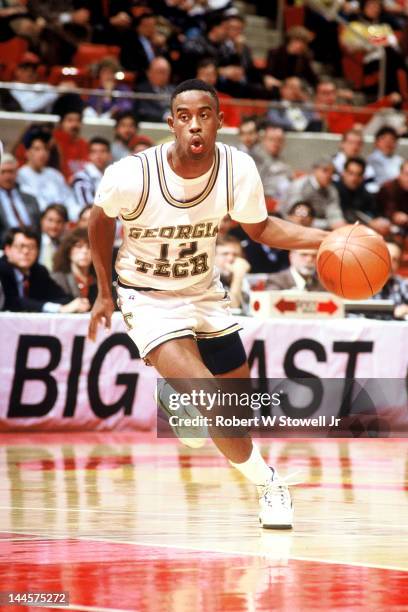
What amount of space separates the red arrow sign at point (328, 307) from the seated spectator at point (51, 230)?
264cm

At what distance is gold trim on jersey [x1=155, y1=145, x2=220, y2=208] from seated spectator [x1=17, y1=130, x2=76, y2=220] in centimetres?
715

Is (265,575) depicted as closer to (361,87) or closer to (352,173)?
(352,173)

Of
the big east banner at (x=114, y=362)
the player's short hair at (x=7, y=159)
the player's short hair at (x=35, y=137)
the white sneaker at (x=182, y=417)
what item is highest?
the player's short hair at (x=35, y=137)

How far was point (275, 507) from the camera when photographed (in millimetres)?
5602

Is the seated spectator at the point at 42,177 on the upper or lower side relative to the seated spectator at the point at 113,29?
lower

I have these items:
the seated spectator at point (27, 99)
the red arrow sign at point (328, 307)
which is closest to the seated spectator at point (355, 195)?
the seated spectator at point (27, 99)

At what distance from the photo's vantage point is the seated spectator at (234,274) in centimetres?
1156

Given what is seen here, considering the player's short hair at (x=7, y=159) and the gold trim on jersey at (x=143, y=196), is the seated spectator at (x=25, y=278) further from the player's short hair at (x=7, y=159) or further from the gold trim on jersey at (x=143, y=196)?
the gold trim on jersey at (x=143, y=196)

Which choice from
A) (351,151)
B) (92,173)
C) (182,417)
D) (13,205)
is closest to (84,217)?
(13,205)

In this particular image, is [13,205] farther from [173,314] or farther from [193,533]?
[193,533]

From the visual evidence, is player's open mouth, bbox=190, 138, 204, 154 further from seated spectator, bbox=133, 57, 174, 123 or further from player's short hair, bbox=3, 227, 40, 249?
seated spectator, bbox=133, 57, 174, 123

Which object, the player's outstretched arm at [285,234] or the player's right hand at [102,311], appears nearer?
the player's right hand at [102,311]

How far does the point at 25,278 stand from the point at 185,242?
5373 millimetres

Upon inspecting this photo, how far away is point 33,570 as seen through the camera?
4.38 m
